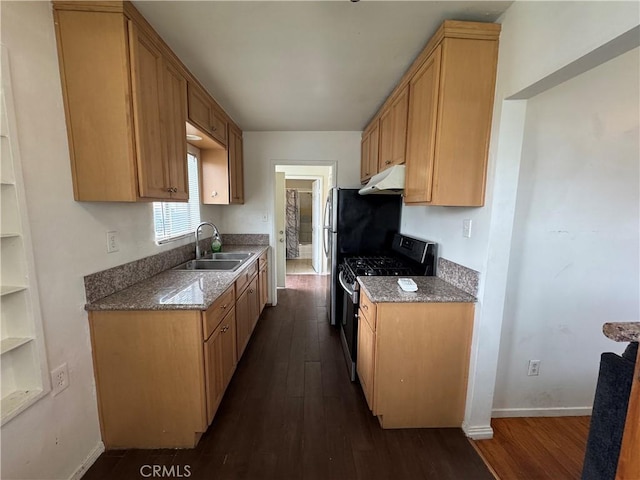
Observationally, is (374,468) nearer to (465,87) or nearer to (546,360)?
(546,360)

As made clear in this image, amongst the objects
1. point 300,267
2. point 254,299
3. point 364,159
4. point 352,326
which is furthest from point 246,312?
point 300,267

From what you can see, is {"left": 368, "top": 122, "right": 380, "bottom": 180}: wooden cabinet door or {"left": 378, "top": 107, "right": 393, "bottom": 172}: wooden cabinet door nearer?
{"left": 378, "top": 107, "right": 393, "bottom": 172}: wooden cabinet door

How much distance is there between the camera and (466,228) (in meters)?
1.67

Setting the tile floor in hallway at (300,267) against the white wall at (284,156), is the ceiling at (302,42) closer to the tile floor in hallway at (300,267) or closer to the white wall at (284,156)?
the white wall at (284,156)

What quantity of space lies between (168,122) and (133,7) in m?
0.54

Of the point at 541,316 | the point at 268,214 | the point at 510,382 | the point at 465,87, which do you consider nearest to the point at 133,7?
the point at 465,87

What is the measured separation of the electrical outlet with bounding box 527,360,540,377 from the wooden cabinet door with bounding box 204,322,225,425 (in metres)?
2.07

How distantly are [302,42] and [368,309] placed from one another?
5.65 ft

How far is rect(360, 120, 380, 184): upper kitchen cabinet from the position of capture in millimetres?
2666

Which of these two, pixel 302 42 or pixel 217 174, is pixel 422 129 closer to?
pixel 302 42

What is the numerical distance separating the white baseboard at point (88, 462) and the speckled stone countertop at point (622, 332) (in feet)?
7.56

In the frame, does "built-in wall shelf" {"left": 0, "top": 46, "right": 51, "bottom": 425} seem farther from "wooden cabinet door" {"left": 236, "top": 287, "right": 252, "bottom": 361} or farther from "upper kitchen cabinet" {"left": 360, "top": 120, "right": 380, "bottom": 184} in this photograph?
"upper kitchen cabinet" {"left": 360, "top": 120, "right": 380, "bottom": 184}

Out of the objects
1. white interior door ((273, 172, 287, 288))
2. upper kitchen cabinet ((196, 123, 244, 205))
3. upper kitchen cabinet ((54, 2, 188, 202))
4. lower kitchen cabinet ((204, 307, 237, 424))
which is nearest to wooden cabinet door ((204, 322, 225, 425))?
lower kitchen cabinet ((204, 307, 237, 424))

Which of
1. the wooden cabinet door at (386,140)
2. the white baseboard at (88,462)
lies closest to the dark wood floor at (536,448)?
the wooden cabinet door at (386,140)
